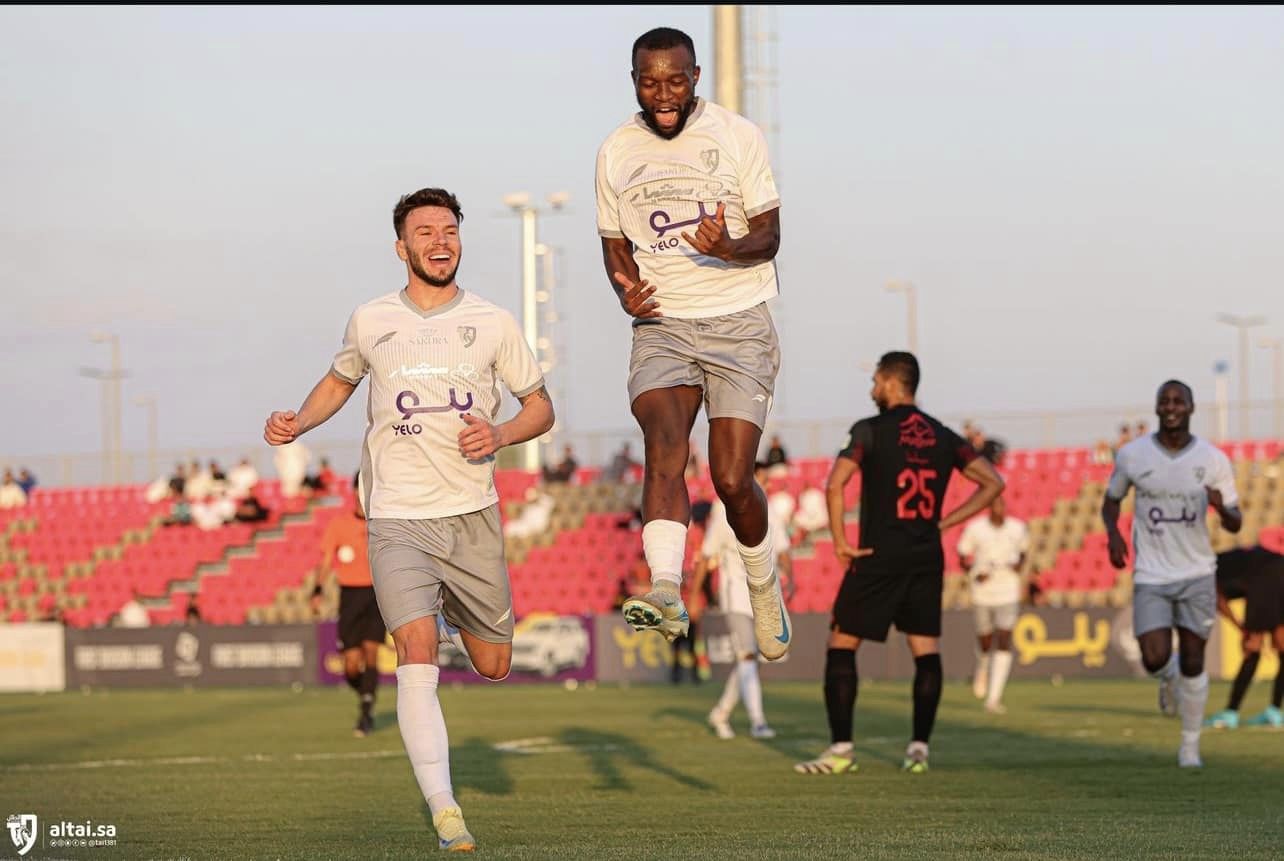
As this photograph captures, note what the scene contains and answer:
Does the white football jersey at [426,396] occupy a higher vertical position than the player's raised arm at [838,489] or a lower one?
higher

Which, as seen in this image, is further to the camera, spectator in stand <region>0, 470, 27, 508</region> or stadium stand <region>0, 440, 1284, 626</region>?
spectator in stand <region>0, 470, 27, 508</region>

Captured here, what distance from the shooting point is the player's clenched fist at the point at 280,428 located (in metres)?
7.83

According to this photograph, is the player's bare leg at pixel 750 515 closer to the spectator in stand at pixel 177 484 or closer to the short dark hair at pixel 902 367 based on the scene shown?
the short dark hair at pixel 902 367

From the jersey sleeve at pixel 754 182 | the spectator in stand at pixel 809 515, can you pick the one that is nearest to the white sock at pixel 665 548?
the jersey sleeve at pixel 754 182

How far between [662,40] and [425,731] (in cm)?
295

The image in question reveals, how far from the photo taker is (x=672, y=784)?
10.8m

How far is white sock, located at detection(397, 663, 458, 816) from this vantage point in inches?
299

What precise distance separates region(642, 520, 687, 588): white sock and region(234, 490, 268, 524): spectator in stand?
31.4 meters

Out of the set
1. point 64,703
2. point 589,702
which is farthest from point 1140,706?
point 64,703

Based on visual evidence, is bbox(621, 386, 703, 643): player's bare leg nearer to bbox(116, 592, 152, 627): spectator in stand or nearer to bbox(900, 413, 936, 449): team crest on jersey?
bbox(900, 413, 936, 449): team crest on jersey

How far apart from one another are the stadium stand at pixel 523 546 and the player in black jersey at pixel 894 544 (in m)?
17.2

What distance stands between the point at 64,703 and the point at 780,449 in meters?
13.9

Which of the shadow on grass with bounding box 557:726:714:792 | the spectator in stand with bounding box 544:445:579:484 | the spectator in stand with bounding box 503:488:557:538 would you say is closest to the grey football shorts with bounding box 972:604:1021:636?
the shadow on grass with bounding box 557:726:714:792

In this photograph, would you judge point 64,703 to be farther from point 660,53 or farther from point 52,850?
point 660,53
